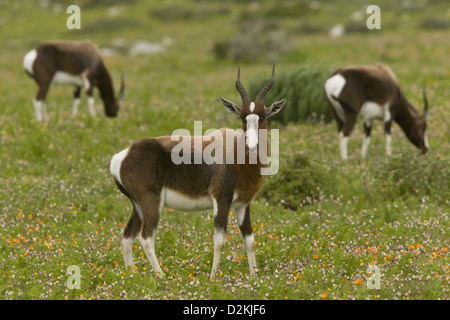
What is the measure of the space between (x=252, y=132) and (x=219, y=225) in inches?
57.7

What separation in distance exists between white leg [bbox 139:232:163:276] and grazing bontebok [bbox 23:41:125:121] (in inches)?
400

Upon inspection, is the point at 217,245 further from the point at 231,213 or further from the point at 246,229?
the point at 231,213

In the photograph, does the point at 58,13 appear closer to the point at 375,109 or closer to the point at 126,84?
the point at 126,84

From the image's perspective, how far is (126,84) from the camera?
24875 millimetres

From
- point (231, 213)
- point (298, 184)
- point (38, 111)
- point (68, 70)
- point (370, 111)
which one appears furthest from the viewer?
point (68, 70)

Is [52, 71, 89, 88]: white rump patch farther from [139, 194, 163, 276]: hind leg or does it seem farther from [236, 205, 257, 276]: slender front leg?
[236, 205, 257, 276]: slender front leg

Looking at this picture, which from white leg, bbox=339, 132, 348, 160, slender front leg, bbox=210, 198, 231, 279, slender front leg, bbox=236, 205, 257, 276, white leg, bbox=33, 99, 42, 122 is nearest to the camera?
slender front leg, bbox=210, 198, 231, 279

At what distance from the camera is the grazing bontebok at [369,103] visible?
47.3ft

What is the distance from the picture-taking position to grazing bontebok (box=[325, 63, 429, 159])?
47.3 feet

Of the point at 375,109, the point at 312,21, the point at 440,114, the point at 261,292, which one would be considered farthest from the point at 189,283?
the point at 312,21

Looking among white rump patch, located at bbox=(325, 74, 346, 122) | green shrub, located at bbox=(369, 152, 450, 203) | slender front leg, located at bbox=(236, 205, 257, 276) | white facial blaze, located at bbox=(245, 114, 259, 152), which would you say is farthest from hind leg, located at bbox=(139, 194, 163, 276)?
white rump patch, located at bbox=(325, 74, 346, 122)

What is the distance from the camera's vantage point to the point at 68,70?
18.1 meters

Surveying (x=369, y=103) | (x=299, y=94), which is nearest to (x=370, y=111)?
(x=369, y=103)

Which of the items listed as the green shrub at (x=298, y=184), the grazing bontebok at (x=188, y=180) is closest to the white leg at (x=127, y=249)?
the grazing bontebok at (x=188, y=180)
